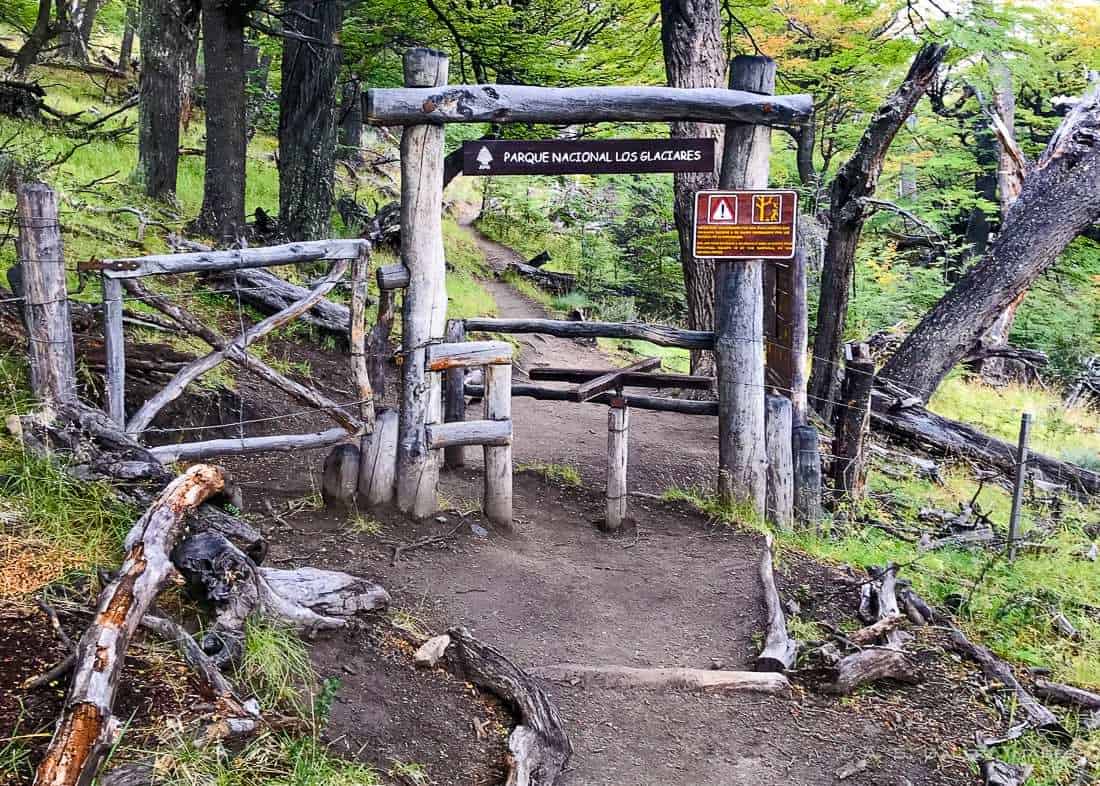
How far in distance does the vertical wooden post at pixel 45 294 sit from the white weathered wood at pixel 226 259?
0.39 metres

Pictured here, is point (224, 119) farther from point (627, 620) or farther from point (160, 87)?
point (627, 620)

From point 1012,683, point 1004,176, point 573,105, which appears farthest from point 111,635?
point 1004,176

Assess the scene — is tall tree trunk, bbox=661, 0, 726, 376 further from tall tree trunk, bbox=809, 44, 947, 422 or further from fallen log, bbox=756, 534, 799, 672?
fallen log, bbox=756, 534, 799, 672

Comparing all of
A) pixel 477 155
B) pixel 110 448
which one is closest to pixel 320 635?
pixel 110 448

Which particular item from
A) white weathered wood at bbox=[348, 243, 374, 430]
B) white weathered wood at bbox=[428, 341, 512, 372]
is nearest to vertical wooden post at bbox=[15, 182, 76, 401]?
white weathered wood at bbox=[348, 243, 374, 430]

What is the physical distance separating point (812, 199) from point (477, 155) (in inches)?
528

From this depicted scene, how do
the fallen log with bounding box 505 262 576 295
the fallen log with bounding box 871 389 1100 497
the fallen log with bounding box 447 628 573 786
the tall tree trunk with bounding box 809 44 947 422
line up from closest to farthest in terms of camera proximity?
the fallen log with bounding box 447 628 573 786
the tall tree trunk with bounding box 809 44 947 422
the fallen log with bounding box 871 389 1100 497
the fallen log with bounding box 505 262 576 295

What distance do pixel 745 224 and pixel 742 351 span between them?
98 centimetres

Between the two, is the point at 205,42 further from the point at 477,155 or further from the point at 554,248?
the point at 554,248

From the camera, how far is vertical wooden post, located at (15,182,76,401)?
5.02 metres

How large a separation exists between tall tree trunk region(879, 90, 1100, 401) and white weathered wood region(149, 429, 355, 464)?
7391 mm

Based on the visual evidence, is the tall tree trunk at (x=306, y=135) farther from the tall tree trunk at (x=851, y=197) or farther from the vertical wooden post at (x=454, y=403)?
the tall tree trunk at (x=851, y=197)

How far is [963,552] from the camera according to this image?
25.5 feet

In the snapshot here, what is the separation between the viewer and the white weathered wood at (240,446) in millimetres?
5816
